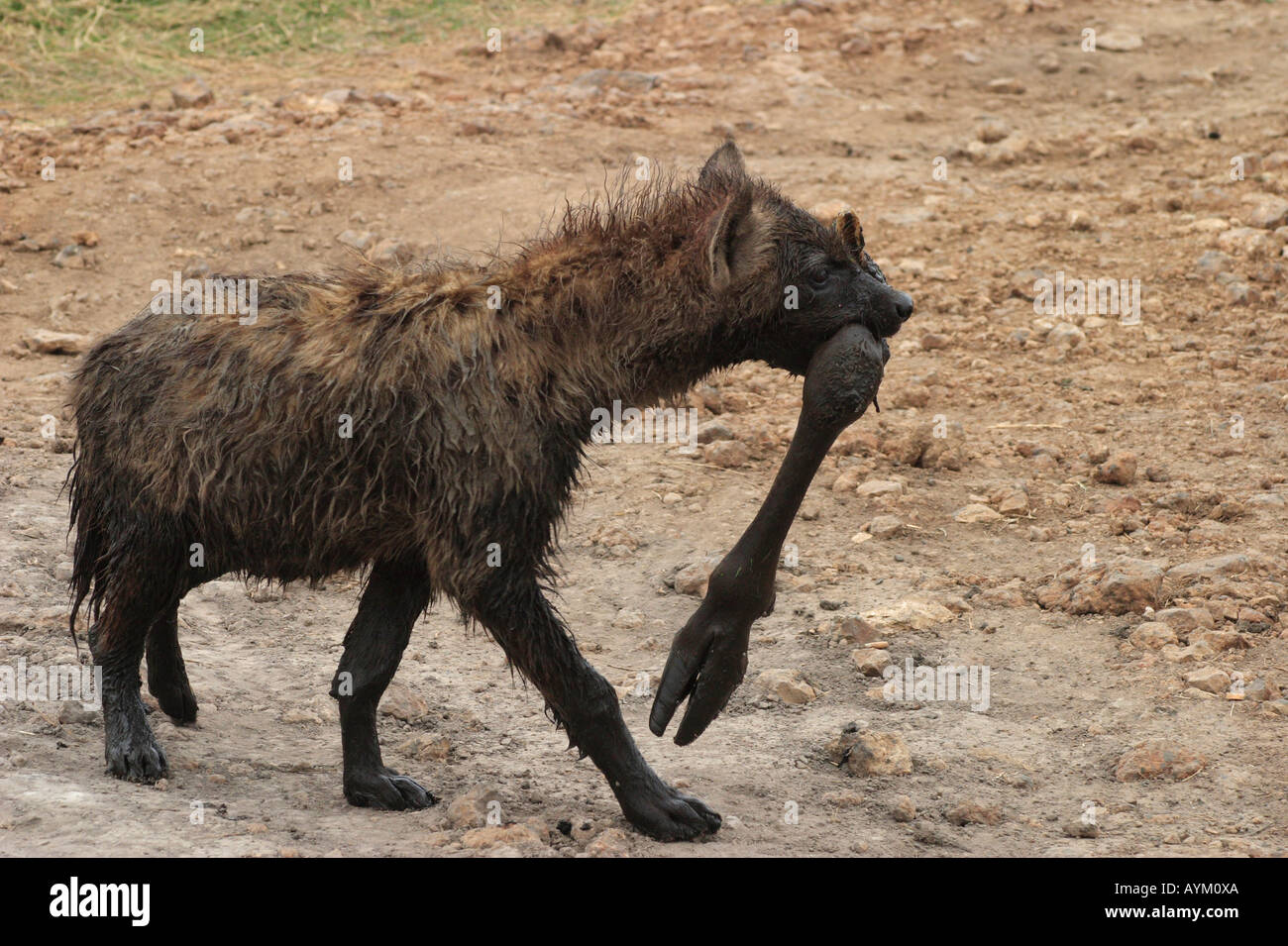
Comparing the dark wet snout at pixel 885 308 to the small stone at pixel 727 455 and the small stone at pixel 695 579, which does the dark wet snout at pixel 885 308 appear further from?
the small stone at pixel 727 455

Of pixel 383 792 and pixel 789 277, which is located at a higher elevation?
pixel 789 277

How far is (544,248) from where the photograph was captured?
463cm

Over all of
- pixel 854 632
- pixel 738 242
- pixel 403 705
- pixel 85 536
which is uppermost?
pixel 738 242

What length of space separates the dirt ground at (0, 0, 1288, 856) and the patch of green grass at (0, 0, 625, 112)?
41 cm

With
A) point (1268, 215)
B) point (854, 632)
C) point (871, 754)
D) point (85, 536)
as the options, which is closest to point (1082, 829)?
point (871, 754)

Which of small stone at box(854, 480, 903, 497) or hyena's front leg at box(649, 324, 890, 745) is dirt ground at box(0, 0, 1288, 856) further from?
hyena's front leg at box(649, 324, 890, 745)

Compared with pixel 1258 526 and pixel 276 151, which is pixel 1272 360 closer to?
pixel 1258 526

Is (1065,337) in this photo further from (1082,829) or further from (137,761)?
(137,761)

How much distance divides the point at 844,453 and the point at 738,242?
125 inches

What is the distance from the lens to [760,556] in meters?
4.40

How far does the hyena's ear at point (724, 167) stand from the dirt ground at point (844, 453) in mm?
1956

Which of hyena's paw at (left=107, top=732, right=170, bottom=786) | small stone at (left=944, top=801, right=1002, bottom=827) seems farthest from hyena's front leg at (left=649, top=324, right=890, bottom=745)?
hyena's paw at (left=107, top=732, right=170, bottom=786)

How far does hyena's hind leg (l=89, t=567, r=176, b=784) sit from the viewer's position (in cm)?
473

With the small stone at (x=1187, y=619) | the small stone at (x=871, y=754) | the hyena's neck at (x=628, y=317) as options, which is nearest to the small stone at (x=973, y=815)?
the small stone at (x=871, y=754)
